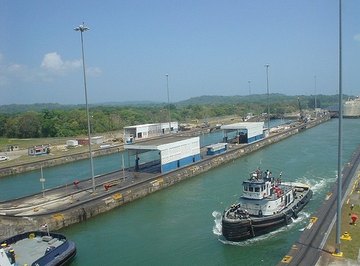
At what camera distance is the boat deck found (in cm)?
2195

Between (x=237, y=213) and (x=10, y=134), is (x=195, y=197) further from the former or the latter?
(x=10, y=134)

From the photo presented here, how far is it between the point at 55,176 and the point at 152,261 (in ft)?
103

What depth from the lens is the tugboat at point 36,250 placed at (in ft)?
69.1

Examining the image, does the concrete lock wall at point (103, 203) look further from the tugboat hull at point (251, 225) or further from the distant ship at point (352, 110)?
the distant ship at point (352, 110)

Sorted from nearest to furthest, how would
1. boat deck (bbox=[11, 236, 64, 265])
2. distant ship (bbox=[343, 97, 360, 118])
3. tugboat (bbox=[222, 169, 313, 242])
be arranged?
1. boat deck (bbox=[11, 236, 64, 265])
2. tugboat (bbox=[222, 169, 313, 242])
3. distant ship (bbox=[343, 97, 360, 118])

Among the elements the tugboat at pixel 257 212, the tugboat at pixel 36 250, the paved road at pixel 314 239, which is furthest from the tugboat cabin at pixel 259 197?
Result: the tugboat at pixel 36 250

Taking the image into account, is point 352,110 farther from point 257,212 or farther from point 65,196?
point 257,212

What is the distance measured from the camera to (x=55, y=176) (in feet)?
166

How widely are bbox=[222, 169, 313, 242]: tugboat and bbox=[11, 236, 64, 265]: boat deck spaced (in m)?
10.6

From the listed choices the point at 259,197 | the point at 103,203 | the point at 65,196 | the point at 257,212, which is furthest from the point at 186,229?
the point at 65,196

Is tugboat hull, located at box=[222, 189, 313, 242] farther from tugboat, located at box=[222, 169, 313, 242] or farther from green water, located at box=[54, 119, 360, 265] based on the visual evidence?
green water, located at box=[54, 119, 360, 265]

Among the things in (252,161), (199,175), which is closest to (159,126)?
(252,161)

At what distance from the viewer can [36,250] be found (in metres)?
23.0

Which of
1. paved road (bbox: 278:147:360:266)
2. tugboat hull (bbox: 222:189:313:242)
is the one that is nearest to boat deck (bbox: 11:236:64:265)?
tugboat hull (bbox: 222:189:313:242)
